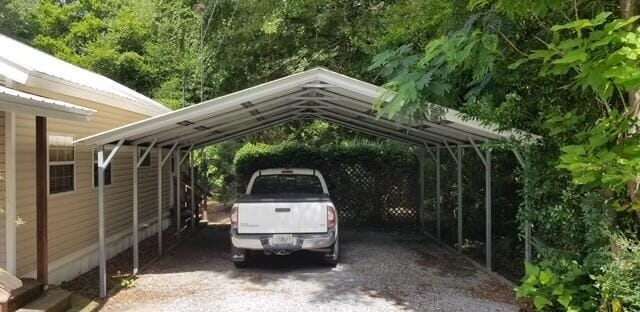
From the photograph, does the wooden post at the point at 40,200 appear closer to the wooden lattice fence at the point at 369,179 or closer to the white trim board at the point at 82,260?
the white trim board at the point at 82,260

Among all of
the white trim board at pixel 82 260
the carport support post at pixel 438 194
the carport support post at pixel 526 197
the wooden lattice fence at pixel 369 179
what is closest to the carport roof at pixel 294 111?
the carport support post at pixel 526 197

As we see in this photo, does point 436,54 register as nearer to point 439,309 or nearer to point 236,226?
point 439,309

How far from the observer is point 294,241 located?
317 inches

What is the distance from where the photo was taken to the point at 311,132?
20.0 metres

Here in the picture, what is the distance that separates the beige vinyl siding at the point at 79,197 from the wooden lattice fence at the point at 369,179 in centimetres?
434

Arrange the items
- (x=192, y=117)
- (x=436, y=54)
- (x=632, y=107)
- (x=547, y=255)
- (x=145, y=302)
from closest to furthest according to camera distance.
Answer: (x=632, y=107) → (x=436, y=54) → (x=547, y=255) → (x=145, y=302) → (x=192, y=117)

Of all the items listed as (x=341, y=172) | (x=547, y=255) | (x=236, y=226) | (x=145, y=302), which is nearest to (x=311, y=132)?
(x=341, y=172)

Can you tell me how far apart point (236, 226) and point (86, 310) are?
2.54 m

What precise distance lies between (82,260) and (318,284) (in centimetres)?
379

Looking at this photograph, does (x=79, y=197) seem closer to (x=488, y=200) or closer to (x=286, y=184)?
(x=286, y=184)

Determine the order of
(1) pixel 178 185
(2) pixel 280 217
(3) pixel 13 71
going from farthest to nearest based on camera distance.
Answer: (1) pixel 178 185, (2) pixel 280 217, (3) pixel 13 71

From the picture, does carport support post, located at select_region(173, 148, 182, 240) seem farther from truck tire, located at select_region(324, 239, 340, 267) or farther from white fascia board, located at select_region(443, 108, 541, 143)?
white fascia board, located at select_region(443, 108, 541, 143)

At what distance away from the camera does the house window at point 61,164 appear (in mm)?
7582

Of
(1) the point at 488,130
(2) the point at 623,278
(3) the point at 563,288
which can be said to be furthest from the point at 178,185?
(2) the point at 623,278
